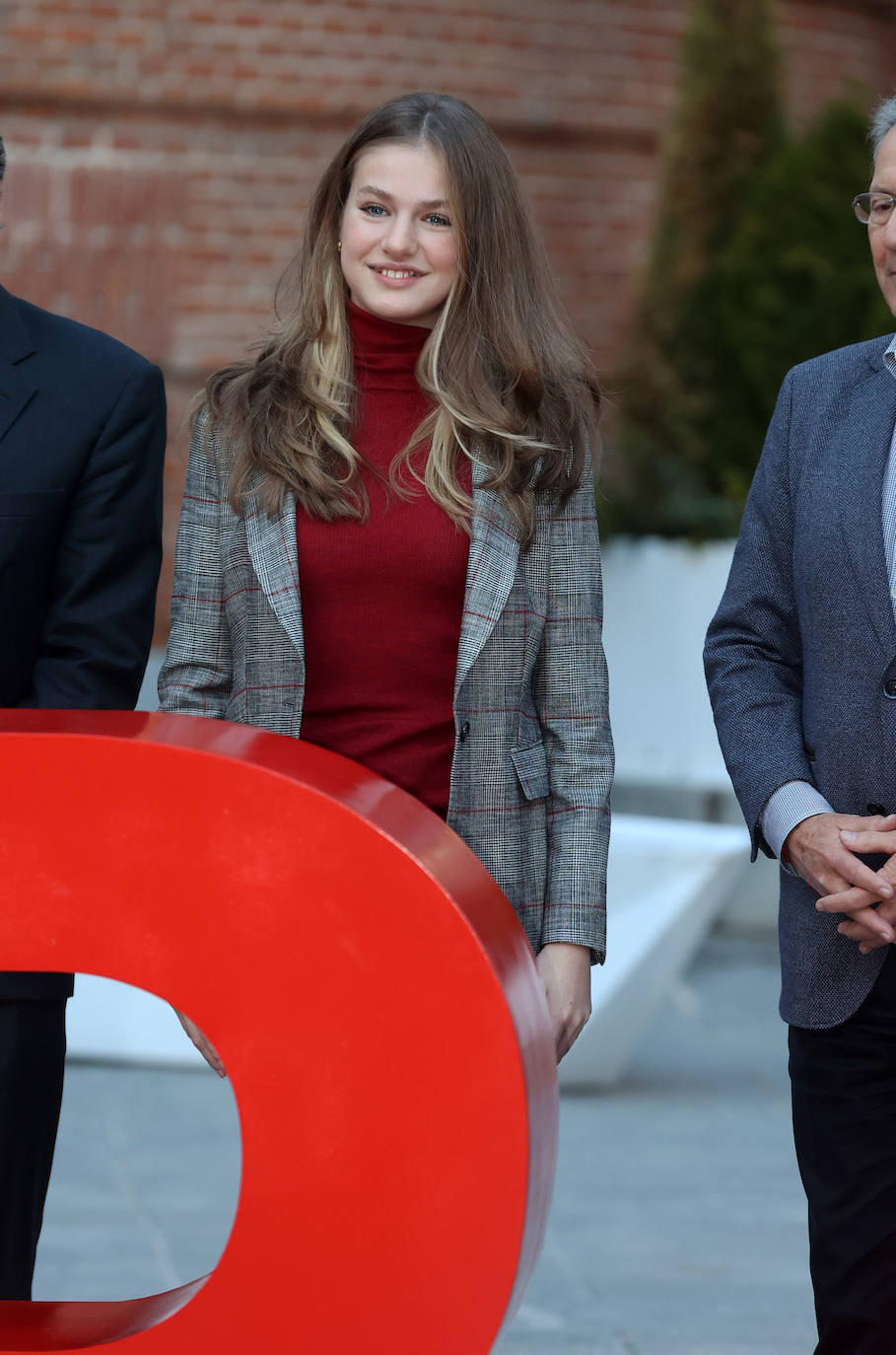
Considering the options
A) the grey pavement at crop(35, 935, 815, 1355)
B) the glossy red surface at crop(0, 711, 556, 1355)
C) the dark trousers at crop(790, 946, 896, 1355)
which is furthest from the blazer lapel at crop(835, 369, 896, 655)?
the grey pavement at crop(35, 935, 815, 1355)

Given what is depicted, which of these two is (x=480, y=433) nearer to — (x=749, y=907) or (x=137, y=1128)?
(x=137, y=1128)

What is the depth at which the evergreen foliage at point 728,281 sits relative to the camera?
710 cm

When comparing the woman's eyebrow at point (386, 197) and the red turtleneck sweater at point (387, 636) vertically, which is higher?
the woman's eyebrow at point (386, 197)

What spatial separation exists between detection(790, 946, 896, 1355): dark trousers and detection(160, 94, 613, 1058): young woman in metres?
Answer: 0.35

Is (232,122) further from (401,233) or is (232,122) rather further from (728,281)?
(401,233)

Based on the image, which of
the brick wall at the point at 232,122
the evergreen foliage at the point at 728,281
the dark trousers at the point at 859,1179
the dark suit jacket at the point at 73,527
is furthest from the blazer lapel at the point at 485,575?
the evergreen foliage at the point at 728,281

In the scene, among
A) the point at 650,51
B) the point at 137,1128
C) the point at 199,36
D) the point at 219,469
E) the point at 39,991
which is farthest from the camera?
the point at 650,51

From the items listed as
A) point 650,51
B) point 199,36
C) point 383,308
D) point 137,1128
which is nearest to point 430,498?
point 383,308

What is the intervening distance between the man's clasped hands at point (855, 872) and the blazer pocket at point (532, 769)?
0.35 metres

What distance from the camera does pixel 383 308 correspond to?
234 cm

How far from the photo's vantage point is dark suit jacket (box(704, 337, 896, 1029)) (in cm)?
223

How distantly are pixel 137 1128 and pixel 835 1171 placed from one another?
279 cm

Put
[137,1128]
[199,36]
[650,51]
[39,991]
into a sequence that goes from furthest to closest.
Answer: [650,51] < [199,36] < [137,1128] < [39,991]

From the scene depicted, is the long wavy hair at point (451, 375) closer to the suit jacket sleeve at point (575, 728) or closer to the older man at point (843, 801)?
the suit jacket sleeve at point (575, 728)
